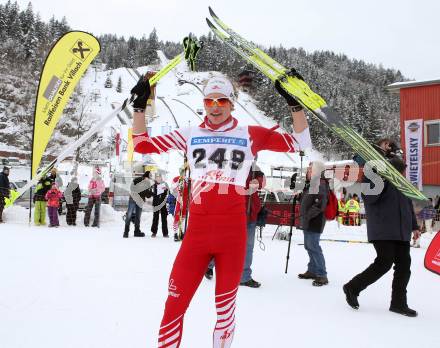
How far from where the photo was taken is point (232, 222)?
2.59m

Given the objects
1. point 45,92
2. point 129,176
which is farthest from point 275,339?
point 129,176

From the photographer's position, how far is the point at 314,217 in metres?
6.09

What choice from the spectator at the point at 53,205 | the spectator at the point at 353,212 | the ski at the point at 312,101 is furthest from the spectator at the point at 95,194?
the spectator at the point at 353,212

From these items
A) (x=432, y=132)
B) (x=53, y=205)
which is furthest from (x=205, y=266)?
(x=432, y=132)

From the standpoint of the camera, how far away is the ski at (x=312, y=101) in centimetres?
318

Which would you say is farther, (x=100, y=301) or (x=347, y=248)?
(x=347, y=248)

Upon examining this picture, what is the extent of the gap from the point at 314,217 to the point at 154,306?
2.98 m

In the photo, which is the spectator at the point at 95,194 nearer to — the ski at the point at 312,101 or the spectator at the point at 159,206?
the spectator at the point at 159,206

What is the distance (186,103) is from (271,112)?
58.5 feet

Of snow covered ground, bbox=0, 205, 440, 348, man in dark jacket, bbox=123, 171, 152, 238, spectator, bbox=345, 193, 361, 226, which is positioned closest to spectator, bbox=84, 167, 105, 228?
man in dark jacket, bbox=123, 171, 152, 238

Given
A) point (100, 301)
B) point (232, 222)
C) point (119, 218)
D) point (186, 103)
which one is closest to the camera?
point (232, 222)

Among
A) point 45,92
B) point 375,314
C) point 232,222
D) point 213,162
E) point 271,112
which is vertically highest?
point 271,112

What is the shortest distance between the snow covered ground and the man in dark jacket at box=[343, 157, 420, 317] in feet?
0.74

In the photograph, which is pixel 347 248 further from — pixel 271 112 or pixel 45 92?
pixel 271 112
